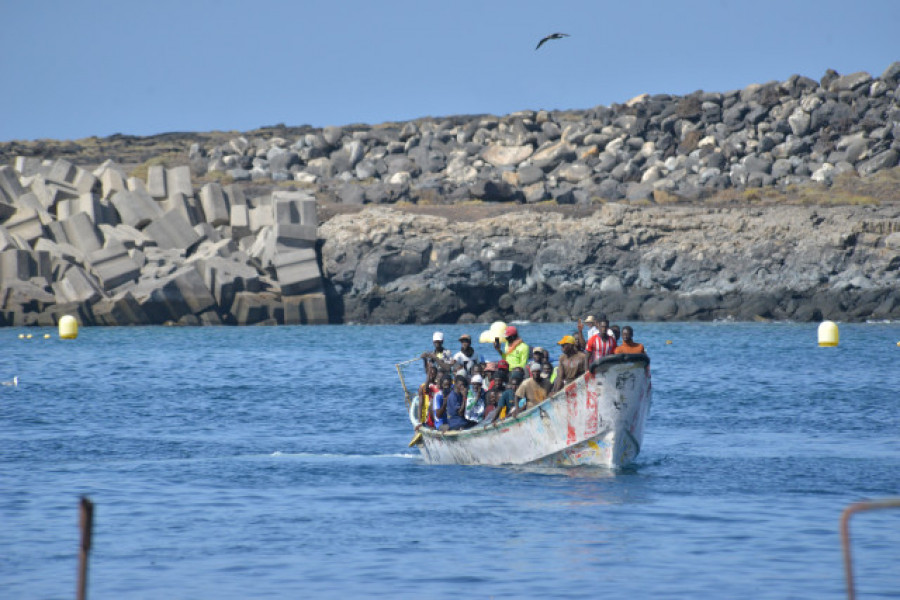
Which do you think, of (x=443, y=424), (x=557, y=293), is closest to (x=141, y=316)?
(x=557, y=293)

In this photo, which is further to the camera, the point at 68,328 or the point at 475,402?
the point at 68,328

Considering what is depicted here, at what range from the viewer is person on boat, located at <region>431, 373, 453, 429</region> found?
23.1 meters

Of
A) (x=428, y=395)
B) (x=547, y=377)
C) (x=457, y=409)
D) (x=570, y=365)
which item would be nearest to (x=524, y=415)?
(x=547, y=377)

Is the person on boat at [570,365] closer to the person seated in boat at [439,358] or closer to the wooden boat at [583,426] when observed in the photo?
the wooden boat at [583,426]

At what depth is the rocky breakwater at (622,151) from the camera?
3408 inches

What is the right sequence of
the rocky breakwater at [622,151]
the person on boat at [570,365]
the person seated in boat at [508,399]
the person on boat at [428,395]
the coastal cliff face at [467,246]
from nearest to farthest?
the person on boat at [570,365]
the person seated in boat at [508,399]
the person on boat at [428,395]
the coastal cliff face at [467,246]
the rocky breakwater at [622,151]

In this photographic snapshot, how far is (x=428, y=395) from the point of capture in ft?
78.4

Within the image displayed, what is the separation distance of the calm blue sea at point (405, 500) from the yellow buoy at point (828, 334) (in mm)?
16357

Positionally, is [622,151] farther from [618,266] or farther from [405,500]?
[405,500]

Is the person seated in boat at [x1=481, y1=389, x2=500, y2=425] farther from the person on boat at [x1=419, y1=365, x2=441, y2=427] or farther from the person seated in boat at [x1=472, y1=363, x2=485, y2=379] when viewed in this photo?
the person on boat at [x1=419, y1=365, x2=441, y2=427]

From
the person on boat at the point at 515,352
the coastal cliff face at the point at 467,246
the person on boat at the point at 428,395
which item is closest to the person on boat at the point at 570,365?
the person on boat at the point at 515,352

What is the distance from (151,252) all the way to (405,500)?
5229 cm

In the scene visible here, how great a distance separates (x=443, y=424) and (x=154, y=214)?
5275 cm

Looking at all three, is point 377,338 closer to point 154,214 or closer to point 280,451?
point 154,214
